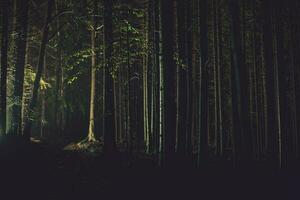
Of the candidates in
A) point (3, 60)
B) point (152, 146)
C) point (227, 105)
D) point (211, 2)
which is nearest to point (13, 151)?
point (3, 60)

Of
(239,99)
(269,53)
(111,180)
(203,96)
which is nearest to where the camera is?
(111,180)

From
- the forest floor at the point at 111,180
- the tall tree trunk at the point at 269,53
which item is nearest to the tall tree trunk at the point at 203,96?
the forest floor at the point at 111,180

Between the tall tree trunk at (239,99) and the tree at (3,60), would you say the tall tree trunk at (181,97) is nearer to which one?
the tall tree trunk at (239,99)

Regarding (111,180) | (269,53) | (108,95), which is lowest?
(111,180)

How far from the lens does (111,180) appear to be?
509 inches

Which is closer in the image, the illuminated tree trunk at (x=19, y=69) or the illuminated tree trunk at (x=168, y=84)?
the illuminated tree trunk at (x=168, y=84)

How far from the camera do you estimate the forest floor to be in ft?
37.6

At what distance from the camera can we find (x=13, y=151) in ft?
48.6

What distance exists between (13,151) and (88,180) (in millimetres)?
3759

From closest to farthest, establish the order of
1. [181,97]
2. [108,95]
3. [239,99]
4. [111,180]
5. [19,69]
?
[111,180] < [239,99] < [108,95] < [181,97] < [19,69]

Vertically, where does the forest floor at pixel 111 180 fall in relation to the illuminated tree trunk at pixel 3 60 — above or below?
below

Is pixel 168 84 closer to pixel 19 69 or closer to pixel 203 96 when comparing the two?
pixel 203 96

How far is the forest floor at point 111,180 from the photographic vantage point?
11.5 metres

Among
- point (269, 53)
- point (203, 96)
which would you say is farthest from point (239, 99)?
point (269, 53)
